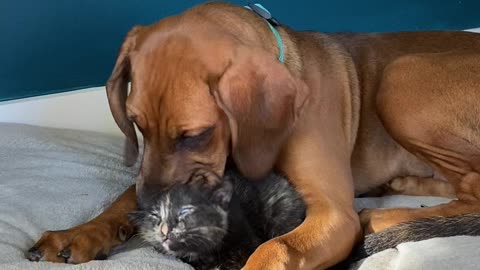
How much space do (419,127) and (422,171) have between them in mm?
349

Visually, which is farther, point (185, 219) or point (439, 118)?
point (439, 118)

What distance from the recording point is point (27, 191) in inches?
106

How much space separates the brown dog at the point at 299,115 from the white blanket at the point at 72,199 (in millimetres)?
127

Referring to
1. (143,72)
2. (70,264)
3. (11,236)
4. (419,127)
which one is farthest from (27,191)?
(419,127)

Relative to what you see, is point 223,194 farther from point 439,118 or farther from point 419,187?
point 419,187

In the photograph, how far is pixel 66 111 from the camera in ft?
11.5

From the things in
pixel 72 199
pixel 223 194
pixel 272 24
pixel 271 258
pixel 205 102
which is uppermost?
pixel 272 24

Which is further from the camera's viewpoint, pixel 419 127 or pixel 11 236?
pixel 419 127

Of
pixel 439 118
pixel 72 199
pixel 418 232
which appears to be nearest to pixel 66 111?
pixel 72 199

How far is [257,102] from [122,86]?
520 mm

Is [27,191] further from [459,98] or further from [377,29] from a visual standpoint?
[377,29]

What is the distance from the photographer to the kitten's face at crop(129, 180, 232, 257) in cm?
207

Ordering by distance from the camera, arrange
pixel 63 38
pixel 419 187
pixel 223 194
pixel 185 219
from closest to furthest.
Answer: pixel 185 219
pixel 223 194
pixel 419 187
pixel 63 38

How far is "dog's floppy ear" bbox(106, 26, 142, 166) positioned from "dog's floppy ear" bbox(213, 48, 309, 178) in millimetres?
390
